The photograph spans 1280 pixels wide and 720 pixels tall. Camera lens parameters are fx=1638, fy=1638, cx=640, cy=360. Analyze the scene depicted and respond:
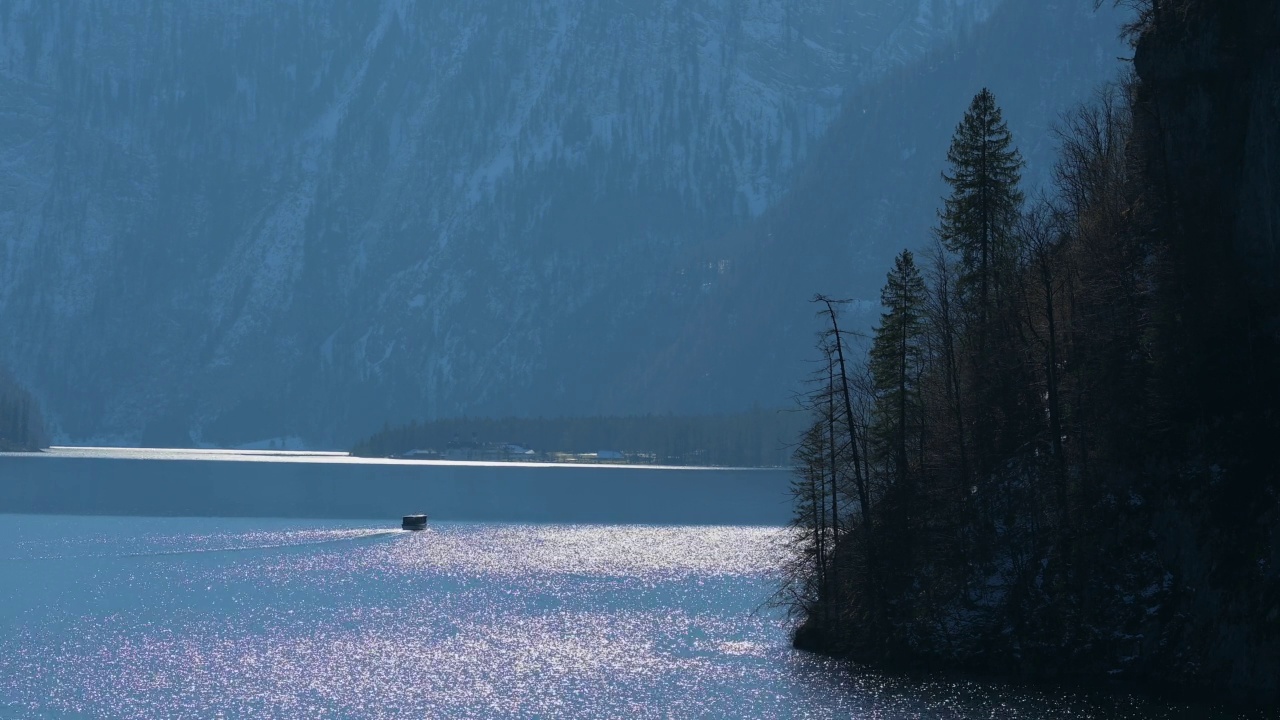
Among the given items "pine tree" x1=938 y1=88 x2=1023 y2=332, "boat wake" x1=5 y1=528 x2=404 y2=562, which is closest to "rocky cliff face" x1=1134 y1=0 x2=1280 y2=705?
"pine tree" x1=938 y1=88 x2=1023 y2=332

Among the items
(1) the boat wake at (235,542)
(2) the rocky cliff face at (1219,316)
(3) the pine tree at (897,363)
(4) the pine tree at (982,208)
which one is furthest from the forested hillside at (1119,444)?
(1) the boat wake at (235,542)

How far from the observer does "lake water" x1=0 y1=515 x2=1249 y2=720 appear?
65.4 metres

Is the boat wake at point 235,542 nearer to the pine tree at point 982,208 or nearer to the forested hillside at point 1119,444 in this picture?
the forested hillside at point 1119,444

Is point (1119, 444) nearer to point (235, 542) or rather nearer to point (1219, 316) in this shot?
point (1219, 316)

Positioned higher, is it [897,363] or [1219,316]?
[1219,316]

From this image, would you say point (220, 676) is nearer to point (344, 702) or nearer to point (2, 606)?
point (344, 702)

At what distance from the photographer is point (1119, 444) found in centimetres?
6862

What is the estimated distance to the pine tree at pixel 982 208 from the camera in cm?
8581

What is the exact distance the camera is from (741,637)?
8338cm

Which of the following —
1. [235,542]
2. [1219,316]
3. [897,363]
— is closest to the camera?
[1219,316]

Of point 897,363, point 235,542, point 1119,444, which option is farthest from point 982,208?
point 235,542

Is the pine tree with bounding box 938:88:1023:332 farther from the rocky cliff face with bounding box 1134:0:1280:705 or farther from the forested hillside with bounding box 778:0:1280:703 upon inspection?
the rocky cliff face with bounding box 1134:0:1280:705

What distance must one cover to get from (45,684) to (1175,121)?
5511 cm

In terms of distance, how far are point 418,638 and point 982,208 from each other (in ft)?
121
